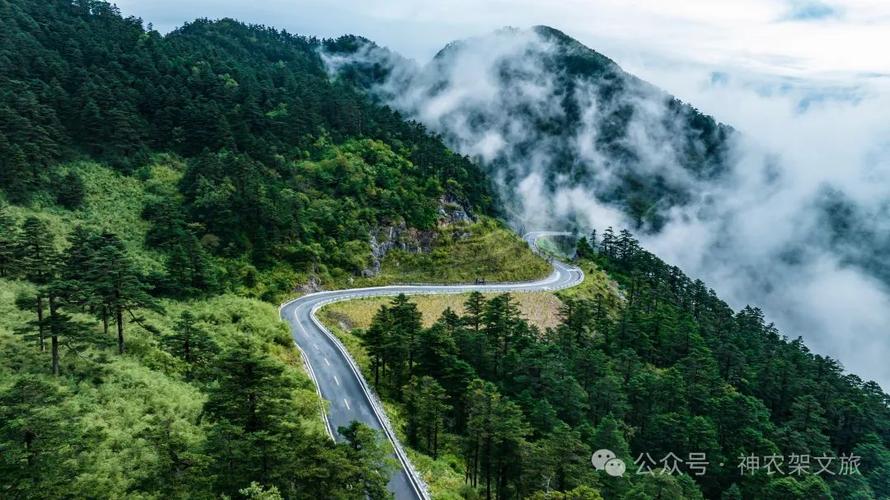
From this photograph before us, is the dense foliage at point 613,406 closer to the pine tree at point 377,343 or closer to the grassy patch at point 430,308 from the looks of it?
the pine tree at point 377,343

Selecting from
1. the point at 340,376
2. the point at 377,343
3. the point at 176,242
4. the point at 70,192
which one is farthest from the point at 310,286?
the point at 70,192

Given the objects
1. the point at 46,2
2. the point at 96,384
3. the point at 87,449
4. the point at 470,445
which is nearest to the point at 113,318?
the point at 96,384

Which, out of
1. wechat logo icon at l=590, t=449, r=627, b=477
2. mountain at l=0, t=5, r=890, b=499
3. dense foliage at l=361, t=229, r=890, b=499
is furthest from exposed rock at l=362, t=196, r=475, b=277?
wechat logo icon at l=590, t=449, r=627, b=477

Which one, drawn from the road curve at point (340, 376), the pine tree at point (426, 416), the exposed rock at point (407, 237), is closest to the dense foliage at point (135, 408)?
the road curve at point (340, 376)

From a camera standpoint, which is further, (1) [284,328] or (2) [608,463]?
(1) [284,328]

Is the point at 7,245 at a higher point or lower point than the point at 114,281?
higher

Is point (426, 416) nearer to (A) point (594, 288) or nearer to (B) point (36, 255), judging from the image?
(B) point (36, 255)

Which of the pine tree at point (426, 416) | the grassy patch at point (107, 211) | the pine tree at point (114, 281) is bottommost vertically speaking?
the pine tree at point (426, 416)

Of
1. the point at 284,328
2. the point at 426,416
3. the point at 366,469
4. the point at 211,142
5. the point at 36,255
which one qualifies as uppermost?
the point at 211,142
